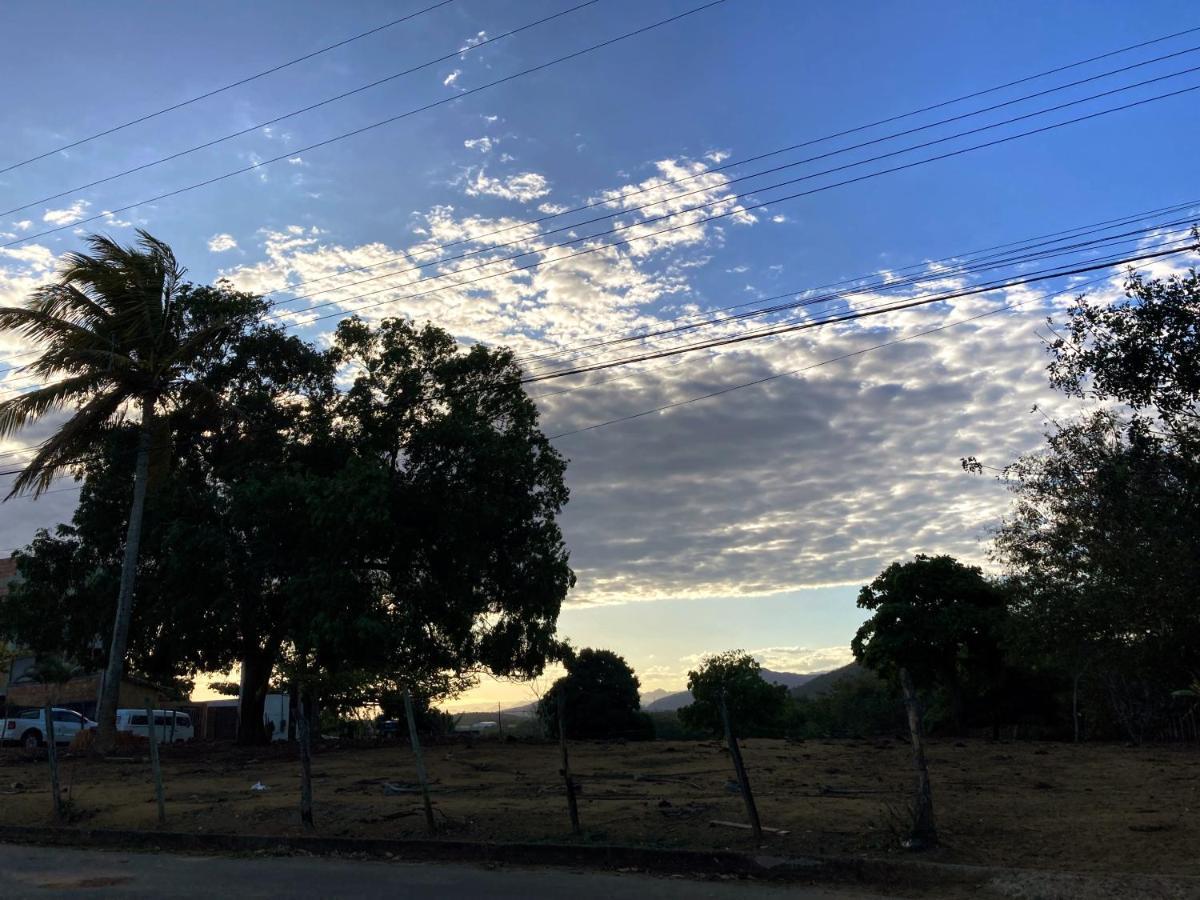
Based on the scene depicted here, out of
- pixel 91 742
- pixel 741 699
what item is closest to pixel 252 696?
pixel 91 742

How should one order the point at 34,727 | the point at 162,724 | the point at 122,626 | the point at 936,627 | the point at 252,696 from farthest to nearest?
the point at 162,724 < the point at 34,727 < the point at 936,627 < the point at 252,696 < the point at 122,626

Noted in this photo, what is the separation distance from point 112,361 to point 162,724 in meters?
21.6

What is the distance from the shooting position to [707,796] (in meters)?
12.8

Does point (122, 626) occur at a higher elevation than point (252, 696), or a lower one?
higher

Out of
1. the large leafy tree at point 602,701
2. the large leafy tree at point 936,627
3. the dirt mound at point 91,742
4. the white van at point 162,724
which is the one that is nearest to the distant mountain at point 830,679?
the large leafy tree at point 602,701

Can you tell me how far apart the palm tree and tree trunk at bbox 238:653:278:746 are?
3.97 metres

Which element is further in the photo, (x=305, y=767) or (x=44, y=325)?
(x=44, y=325)

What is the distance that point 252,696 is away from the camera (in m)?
26.8

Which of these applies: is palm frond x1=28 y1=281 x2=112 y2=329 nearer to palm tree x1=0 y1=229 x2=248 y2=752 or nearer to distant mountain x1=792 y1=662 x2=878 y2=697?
palm tree x1=0 y1=229 x2=248 y2=752

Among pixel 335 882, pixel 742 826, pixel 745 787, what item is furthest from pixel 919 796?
pixel 335 882

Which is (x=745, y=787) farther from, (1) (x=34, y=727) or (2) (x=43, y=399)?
(1) (x=34, y=727)

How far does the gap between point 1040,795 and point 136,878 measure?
11.3 m

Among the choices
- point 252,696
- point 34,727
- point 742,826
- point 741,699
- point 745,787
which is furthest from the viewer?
point 741,699

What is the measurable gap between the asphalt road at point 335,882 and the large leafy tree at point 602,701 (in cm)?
2997
